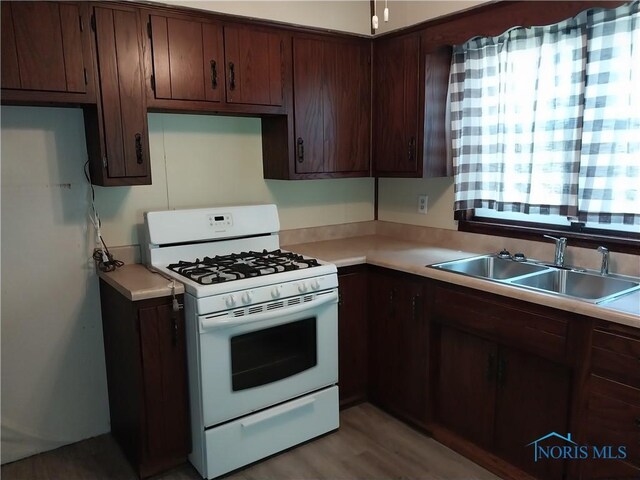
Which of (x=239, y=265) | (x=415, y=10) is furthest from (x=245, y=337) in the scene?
(x=415, y=10)

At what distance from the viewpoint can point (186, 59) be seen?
2.35 meters

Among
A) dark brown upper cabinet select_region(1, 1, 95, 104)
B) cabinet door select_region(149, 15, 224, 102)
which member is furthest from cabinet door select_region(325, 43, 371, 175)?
dark brown upper cabinet select_region(1, 1, 95, 104)

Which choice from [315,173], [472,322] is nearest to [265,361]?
[472,322]

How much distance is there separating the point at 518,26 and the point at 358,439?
2.16 m

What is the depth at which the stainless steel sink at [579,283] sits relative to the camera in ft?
6.87

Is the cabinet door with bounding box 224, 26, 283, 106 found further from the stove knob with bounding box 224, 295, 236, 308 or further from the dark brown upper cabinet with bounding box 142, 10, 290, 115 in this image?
the stove knob with bounding box 224, 295, 236, 308

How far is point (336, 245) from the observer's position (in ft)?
9.99

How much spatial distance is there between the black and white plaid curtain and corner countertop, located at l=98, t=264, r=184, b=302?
1.69 m

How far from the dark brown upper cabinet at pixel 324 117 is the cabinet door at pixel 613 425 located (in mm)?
1783

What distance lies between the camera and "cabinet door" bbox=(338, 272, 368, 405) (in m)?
2.68

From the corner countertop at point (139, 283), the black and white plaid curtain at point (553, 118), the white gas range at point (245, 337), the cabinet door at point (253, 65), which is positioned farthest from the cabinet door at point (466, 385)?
the cabinet door at point (253, 65)

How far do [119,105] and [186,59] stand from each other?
40cm

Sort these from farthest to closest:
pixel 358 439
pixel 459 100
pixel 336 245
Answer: pixel 336 245
pixel 459 100
pixel 358 439

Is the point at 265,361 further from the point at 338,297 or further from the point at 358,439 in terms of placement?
the point at 358,439
